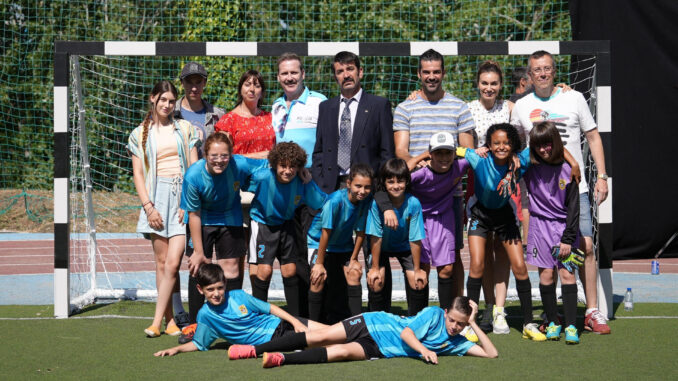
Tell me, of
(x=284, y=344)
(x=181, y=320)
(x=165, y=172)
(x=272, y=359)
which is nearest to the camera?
(x=272, y=359)

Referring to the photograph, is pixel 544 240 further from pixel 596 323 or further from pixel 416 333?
pixel 416 333

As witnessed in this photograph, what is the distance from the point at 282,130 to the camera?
588cm

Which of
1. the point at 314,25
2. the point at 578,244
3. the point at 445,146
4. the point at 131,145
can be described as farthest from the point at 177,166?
the point at 314,25

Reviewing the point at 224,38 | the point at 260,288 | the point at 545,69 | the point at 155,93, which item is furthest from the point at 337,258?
the point at 224,38

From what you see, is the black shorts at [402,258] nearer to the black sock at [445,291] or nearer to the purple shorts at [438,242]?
the purple shorts at [438,242]

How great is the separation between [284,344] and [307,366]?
309mm

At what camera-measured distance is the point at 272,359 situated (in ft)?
14.8

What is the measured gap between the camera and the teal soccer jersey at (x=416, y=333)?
476cm

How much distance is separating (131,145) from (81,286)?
7.50 ft

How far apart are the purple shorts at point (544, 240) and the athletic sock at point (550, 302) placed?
0.15 m

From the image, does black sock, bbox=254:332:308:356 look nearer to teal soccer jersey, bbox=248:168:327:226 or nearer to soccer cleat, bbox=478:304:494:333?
teal soccer jersey, bbox=248:168:327:226

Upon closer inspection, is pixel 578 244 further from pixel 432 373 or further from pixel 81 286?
pixel 81 286

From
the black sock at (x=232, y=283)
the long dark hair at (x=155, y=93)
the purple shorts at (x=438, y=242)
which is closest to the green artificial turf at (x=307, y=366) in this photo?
the black sock at (x=232, y=283)

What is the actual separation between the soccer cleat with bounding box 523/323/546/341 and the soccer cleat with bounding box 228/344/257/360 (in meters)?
1.90
